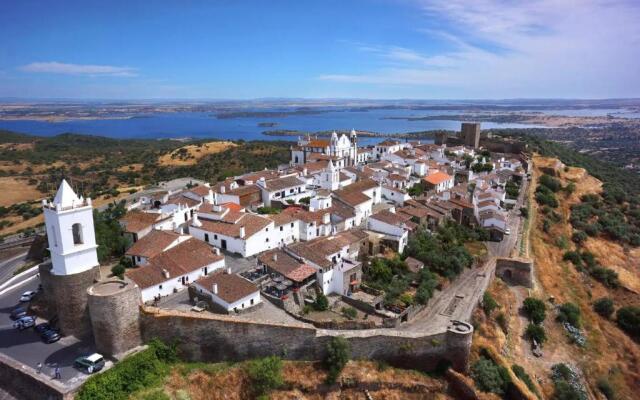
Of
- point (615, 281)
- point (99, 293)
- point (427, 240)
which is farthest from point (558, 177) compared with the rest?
point (99, 293)

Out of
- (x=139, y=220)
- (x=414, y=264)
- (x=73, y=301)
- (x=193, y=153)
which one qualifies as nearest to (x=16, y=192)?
(x=193, y=153)

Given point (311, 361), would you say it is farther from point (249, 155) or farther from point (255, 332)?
point (249, 155)

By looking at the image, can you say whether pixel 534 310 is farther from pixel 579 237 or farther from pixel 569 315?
pixel 579 237

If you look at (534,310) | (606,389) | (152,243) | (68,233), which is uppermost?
(68,233)

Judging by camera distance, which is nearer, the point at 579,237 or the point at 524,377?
the point at 524,377

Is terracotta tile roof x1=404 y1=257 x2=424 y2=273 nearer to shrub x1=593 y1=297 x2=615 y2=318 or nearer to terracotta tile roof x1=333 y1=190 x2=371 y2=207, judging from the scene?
terracotta tile roof x1=333 y1=190 x2=371 y2=207

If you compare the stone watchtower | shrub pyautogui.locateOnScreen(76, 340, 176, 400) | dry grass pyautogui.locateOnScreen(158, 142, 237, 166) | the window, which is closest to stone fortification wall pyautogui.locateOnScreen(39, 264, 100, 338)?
the stone watchtower
